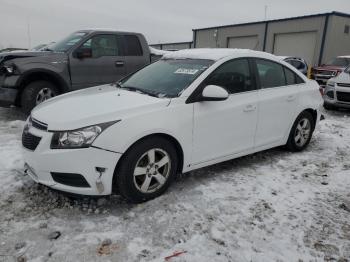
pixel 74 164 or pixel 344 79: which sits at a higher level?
pixel 344 79

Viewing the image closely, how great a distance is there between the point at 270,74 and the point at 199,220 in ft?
8.20

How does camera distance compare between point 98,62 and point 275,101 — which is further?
point 98,62

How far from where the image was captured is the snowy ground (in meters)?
2.68

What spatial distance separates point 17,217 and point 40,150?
2.21 feet

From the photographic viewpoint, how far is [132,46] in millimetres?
7738

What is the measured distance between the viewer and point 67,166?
2.98m

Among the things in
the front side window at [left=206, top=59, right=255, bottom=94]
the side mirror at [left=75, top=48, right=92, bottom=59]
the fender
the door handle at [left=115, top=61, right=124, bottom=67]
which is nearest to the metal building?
the door handle at [left=115, top=61, right=124, bottom=67]

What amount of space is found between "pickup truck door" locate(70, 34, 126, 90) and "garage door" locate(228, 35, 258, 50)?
21.2 meters

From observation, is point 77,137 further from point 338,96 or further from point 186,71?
point 338,96

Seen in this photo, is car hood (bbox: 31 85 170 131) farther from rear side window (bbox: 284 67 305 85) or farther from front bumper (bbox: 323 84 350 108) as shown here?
front bumper (bbox: 323 84 350 108)

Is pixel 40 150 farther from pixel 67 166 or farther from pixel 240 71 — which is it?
pixel 240 71

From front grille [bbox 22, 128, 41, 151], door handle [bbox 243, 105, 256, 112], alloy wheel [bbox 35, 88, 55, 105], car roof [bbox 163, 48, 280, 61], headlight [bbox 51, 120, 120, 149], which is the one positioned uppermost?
car roof [bbox 163, 48, 280, 61]

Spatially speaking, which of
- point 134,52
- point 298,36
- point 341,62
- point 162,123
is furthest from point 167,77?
point 298,36

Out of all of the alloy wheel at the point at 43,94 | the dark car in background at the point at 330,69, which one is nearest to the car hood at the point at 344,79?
the dark car in background at the point at 330,69
